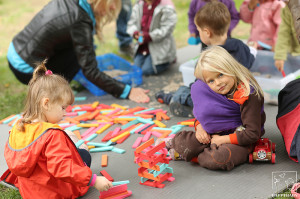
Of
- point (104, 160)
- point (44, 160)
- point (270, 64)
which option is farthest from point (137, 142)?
point (270, 64)

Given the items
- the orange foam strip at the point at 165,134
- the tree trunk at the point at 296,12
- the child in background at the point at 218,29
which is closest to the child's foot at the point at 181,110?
the orange foam strip at the point at 165,134

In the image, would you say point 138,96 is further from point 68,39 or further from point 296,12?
point 296,12

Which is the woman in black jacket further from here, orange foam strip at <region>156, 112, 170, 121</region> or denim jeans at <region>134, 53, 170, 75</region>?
denim jeans at <region>134, 53, 170, 75</region>

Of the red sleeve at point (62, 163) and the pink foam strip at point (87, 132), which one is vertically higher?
the red sleeve at point (62, 163)

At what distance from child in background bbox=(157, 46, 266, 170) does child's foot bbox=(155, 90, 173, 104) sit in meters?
1.19

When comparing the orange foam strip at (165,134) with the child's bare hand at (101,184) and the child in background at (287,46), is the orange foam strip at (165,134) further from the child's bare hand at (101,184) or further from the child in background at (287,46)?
the child in background at (287,46)

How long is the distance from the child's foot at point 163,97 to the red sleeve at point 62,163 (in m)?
1.98

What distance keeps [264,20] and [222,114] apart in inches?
94.4

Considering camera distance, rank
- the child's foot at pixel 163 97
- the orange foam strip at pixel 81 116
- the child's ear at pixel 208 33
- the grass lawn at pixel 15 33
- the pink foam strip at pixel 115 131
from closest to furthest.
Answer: the child's ear at pixel 208 33 → the pink foam strip at pixel 115 131 → the orange foam strip at pixel 81 116 → the child's foot at pixel 163 97 → the grass lawn at pixel 15 33

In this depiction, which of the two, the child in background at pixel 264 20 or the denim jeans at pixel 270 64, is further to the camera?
the child in background at pixel 264 20

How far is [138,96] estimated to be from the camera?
4539 millimetres

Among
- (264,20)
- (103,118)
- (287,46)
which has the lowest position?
(103,118)

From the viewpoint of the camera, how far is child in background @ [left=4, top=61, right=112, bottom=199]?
94.3 inches

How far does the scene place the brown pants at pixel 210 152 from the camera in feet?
9.43
